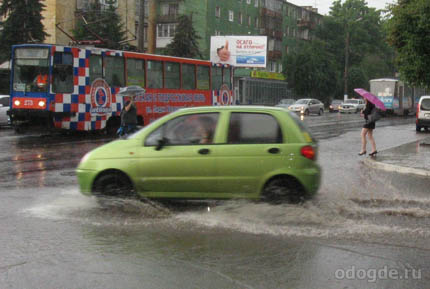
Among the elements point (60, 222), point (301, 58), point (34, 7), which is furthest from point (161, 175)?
point (301, 58)

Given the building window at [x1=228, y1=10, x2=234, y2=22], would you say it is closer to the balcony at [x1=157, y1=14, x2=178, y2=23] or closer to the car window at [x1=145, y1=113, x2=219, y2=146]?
the balcony at [x1=157, y1=14, x2=178, y2=23]

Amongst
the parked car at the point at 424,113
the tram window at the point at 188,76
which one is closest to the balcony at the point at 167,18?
the parked car at the point at 424,113

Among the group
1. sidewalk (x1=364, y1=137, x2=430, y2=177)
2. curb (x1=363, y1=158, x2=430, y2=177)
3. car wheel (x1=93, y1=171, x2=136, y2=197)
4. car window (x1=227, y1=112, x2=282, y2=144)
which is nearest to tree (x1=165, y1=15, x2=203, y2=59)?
sidewalk (x1=364, y1=137, x2=430, y2=177)

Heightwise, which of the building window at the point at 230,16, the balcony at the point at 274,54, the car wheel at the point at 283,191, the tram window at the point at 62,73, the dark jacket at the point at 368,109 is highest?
the building window at the point at 230,16

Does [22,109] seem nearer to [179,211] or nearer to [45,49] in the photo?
[45,49]

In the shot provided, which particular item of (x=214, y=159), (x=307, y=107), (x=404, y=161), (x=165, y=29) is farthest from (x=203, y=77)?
(x=165, y=29)

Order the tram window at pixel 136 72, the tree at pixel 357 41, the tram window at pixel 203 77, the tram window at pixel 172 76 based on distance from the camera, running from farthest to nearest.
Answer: the tree at pixel 357 41
the tram window at pixel 203 77
the tram window at pixel 172 76
the tram window at pixel 136 72

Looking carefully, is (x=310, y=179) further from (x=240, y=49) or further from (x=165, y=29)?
(x=165, y=29)

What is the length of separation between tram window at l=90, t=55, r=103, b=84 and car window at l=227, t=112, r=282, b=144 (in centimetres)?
1373

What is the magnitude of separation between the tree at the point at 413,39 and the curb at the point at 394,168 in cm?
503

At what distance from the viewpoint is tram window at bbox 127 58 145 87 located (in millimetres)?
22359

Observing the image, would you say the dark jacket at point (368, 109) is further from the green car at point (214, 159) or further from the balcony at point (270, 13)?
the balcony at point (270, 13)

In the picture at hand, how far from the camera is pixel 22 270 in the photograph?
5359mm

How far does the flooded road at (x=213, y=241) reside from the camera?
5176 millimetres
